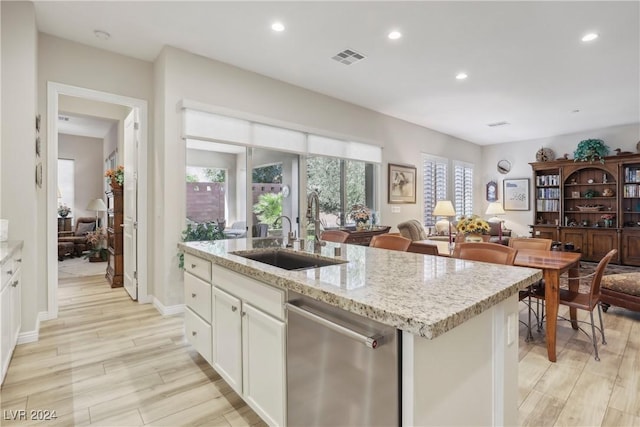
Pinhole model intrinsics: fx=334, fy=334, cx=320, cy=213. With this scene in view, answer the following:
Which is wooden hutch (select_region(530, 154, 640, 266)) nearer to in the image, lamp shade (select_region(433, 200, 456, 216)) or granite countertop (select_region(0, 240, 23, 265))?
lamp shade (select_region(433, 200, 456, 216))

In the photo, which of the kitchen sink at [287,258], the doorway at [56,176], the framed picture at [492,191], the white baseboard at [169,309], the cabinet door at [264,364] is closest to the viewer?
the cabinet door at [264,364]

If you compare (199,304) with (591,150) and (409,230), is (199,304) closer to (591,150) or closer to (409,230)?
(409,230)

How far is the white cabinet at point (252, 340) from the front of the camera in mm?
1563

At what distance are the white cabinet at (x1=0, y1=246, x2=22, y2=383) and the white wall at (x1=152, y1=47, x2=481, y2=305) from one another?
1.26 m

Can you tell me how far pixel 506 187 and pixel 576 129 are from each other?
1947mm

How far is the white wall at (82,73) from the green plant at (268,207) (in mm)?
1353

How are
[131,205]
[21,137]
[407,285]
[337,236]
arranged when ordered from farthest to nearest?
[131,205], [337,236], [21,137], [407,285]

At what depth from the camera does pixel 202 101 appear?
3.96 m

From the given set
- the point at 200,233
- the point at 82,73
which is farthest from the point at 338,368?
the point at 82,73

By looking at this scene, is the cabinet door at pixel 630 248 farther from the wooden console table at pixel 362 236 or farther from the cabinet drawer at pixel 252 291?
the cabinet drawer at pixel 252 291

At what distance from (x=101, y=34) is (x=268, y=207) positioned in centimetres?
266

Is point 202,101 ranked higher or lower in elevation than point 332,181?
higher

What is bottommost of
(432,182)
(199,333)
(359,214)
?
(199,333)

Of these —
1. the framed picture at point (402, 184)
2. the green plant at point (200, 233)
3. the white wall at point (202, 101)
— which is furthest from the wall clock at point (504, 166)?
the green plant at point (200, 233)
